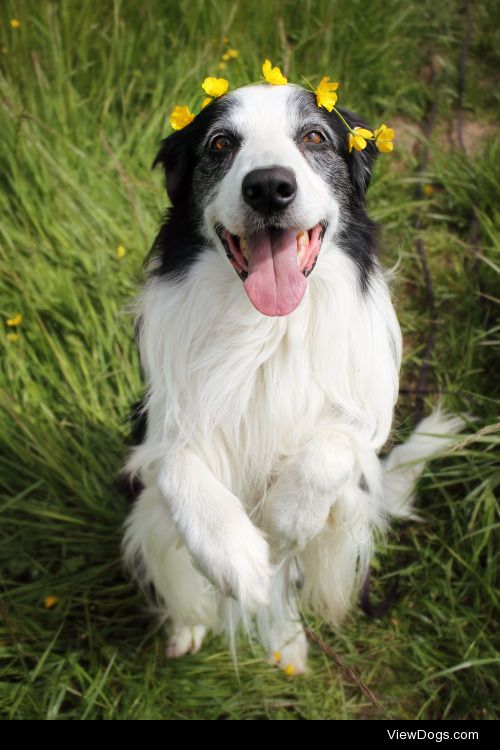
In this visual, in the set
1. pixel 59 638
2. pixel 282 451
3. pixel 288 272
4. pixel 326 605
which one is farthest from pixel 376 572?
pixel 288 272

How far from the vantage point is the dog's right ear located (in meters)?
2.30

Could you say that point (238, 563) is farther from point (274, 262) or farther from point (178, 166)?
point (178, 166)

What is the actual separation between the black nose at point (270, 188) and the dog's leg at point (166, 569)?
0.97 m

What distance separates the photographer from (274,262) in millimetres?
1929

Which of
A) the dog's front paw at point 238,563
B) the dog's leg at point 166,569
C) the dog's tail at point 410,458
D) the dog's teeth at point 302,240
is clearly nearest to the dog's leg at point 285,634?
the dog's leg at point 166,569

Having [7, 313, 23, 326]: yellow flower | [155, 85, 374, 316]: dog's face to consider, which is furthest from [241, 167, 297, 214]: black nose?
[7, 313, 23, 326]: yellow flower

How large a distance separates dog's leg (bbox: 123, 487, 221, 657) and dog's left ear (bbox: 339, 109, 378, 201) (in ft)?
3.96

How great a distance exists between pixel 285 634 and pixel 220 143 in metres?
1.84

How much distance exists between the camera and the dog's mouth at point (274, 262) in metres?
1.88

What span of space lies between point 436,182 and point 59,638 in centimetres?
318

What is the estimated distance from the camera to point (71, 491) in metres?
2.95

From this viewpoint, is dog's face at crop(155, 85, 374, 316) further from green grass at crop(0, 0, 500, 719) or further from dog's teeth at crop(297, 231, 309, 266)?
green grass at crop(0, 0, 500, 719)

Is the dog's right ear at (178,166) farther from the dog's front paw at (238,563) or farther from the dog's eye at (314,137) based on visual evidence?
the dog's front paw at (238,563)

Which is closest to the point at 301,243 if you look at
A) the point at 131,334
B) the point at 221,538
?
the point at 221,538
